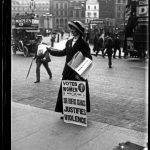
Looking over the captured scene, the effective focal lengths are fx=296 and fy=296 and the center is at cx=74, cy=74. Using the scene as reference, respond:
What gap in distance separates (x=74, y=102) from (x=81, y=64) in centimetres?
64

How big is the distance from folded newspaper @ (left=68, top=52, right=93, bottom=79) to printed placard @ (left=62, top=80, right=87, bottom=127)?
0.53ft

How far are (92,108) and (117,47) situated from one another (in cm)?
1306

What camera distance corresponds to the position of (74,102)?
15.7 ft

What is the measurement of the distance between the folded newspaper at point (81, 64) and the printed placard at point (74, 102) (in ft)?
0.53

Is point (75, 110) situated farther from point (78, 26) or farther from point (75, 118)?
point (78, 26)

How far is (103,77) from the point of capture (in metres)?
10.7

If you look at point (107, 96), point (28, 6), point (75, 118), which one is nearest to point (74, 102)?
point (75, 118)

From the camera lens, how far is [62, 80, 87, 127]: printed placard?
4672 mm

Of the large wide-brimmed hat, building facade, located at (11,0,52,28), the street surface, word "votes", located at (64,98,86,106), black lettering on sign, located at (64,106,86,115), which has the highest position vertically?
building facade, located at (11,0,52,28)

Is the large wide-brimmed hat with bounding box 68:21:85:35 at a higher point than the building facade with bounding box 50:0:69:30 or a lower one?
lower

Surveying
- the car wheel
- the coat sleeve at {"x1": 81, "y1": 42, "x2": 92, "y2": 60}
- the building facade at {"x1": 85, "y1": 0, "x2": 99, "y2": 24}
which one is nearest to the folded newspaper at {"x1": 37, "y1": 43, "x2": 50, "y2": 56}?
the coat sleeve at {"x1": 81, "y1": 42, "x2": 92, "y2": 60}

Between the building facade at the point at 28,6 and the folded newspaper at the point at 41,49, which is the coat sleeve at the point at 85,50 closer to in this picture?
the building facade at the point at 28,6

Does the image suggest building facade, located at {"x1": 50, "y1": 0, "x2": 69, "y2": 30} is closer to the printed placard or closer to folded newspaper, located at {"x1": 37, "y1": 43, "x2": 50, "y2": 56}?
folded newspaper, located at {"x1": 37, "y1": 43, "x2": 50, "y2": 56}

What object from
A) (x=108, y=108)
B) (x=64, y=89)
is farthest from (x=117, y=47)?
(x=64, y=89)
